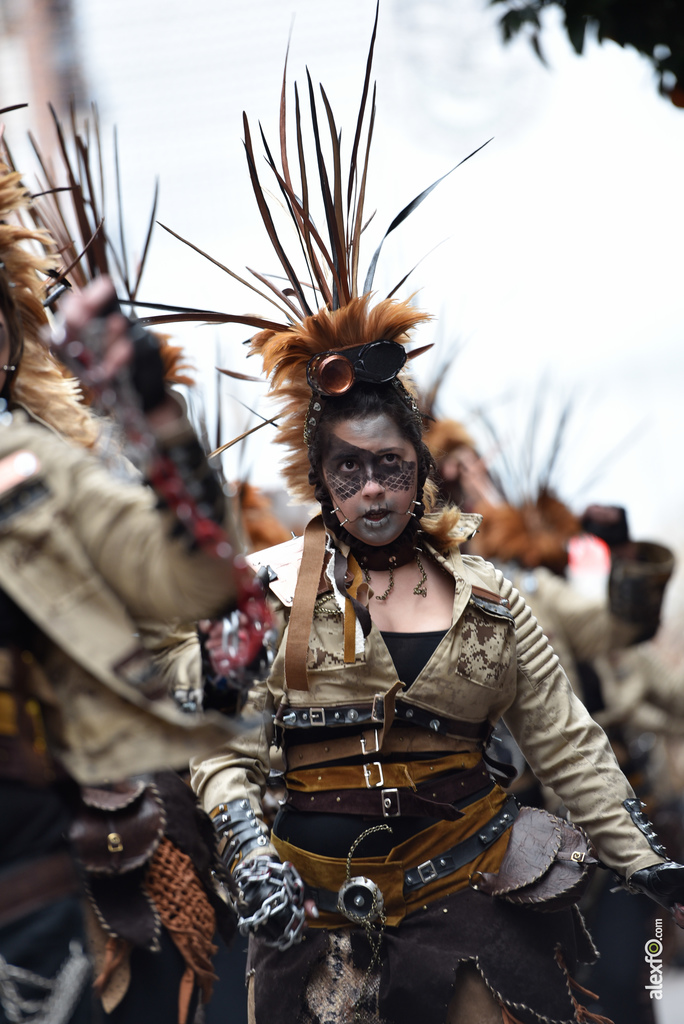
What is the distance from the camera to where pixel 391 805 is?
2.69m

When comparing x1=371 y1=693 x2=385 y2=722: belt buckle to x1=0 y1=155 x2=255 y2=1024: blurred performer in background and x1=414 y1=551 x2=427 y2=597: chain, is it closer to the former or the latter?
x1=414 y1=551 x2=427 y2=597: chain

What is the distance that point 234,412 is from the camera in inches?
217

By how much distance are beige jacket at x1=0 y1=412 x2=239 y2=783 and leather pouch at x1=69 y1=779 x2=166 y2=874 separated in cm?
90

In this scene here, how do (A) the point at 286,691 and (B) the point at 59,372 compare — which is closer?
(B) the point at 59,372

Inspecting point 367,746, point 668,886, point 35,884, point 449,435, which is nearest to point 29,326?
point 35,884

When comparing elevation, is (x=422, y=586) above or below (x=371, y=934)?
above

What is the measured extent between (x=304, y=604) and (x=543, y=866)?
943 mm

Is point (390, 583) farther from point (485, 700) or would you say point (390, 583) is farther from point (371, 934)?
point (371, 934)

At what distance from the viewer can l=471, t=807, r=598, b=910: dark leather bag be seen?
2.73 meters

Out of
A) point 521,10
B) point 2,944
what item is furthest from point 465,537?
point 2,944

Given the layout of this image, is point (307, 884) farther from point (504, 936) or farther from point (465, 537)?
point (465, 537)

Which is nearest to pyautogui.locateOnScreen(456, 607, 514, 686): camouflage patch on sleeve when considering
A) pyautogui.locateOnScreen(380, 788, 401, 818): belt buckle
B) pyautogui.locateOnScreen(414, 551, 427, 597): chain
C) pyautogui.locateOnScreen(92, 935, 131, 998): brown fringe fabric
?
pyautogui.locateOnScreen(414, 551, 427, 597): chain

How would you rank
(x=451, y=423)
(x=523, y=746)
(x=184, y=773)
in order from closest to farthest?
(x=523, y=746) → (x=184, y=773) → (x=451, y=423)

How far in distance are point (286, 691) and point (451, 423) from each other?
3.67m
